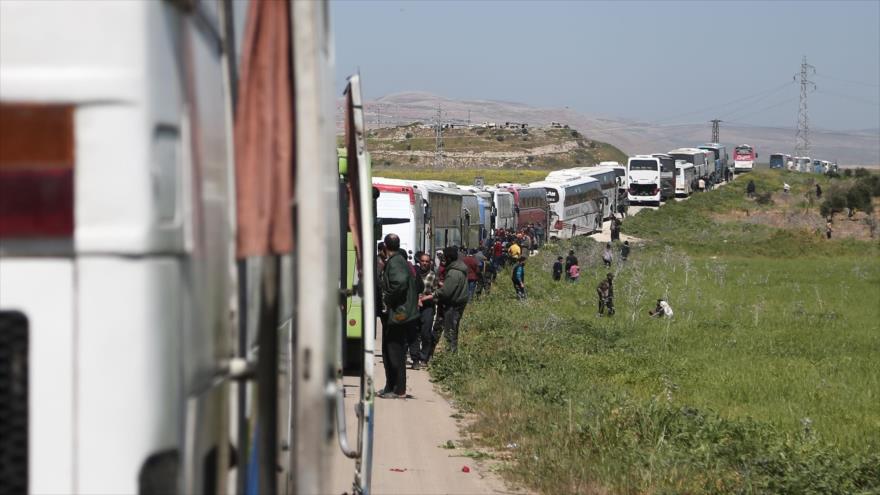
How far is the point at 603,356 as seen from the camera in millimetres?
20031

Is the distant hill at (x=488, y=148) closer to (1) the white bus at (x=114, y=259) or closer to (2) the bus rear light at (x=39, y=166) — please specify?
(1) the white bus at (x=114, y=259)

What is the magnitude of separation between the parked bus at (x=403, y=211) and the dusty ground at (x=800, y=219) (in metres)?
38.6

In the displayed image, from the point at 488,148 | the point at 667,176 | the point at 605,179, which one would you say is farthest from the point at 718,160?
the point at 488,148

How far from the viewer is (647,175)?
266 feet

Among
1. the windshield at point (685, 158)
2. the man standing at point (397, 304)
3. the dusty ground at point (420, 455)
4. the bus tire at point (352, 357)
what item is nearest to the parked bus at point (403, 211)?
the dusty ground at point (420, 455)

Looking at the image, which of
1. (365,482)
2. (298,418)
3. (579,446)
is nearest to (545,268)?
(579,446)

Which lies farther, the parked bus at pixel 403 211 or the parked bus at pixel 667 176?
the parked bus at pixel 667 176

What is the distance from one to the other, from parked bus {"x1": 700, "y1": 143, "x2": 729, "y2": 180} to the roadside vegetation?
61398 mm

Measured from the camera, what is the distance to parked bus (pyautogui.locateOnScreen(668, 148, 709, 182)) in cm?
9219

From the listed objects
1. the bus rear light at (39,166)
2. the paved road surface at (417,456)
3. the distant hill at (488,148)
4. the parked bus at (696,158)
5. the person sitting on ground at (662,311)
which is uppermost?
the distant hill at (488,148)

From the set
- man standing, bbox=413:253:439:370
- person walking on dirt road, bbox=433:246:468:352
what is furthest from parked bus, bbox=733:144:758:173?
person walking on dirt road, bbox=433:246:468:352

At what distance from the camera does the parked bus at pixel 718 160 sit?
105 meters

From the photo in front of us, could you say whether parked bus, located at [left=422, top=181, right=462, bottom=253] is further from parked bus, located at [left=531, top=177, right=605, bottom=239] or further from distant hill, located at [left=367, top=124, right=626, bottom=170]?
distant hill, located at [left=367, top=124, right=626, bottom=170]

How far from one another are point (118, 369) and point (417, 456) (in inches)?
352
